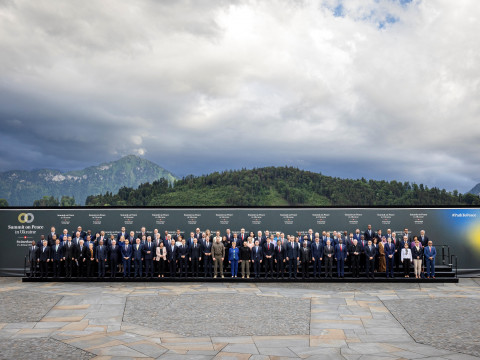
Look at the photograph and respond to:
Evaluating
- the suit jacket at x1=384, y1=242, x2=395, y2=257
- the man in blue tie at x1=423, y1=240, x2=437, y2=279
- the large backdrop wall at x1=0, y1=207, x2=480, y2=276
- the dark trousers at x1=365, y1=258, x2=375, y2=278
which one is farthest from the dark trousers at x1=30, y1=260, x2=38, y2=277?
the man in blue tie at x1=423, y1=240, x2=437, y2=279

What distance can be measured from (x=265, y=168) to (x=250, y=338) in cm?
5472

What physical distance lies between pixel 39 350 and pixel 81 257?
9648mm

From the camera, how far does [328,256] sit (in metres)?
A: 17.0

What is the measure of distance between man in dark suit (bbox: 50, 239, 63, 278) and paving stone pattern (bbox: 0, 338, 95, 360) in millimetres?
8938

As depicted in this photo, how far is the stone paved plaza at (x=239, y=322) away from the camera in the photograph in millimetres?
8102

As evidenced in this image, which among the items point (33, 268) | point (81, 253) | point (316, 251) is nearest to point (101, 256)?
point (81, 253)

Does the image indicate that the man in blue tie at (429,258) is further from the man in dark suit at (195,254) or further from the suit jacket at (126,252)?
the suit jacket at (126,252)

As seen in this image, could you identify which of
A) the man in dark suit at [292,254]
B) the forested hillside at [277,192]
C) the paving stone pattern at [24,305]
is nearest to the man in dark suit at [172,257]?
the man in dark suit at [292,254]

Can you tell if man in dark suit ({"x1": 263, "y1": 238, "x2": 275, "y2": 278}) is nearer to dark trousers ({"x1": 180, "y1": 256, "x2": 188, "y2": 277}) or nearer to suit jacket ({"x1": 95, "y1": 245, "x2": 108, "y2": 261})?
dark trousers ({"x1": 180, "y1": 256, "x2": 188, "y2": 277})

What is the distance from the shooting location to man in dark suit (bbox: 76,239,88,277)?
1727 cm

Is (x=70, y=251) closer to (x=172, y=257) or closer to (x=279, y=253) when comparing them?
(x=172, y=257)

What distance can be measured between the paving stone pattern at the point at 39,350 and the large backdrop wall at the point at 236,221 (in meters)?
10.7

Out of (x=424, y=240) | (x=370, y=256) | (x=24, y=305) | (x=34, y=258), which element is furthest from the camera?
(x=424, y=240)

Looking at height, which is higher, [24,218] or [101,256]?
[24,218]
